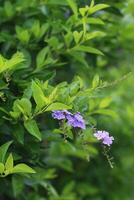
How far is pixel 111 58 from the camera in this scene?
8.82ft

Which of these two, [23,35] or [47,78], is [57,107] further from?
[23,35]

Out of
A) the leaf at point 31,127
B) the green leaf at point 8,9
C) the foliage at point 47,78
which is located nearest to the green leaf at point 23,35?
the foliage at point 47,78

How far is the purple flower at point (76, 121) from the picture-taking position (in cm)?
163

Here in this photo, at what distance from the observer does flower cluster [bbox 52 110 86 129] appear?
5.37 feet

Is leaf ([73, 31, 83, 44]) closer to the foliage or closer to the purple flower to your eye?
the foliage

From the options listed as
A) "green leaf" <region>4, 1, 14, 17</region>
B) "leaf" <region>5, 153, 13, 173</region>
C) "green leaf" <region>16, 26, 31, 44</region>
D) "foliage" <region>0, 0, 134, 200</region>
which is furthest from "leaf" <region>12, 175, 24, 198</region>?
"green leaf" <region>4, 1, 14, 17</region>

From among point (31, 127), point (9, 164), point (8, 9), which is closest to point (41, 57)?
point (8, 9)

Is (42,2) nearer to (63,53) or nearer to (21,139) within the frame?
(63,53)

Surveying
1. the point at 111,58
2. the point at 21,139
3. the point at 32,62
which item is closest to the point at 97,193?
the point at 111,58

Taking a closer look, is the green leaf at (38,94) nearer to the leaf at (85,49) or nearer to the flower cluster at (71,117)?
the flower cluster at (71,117)

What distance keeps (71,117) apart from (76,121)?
0.02 m

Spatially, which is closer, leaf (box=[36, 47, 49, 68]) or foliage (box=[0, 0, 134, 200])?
foliage (box=[0, 0, 134, 200])

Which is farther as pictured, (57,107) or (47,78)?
(47,78)

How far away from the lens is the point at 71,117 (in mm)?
1649
